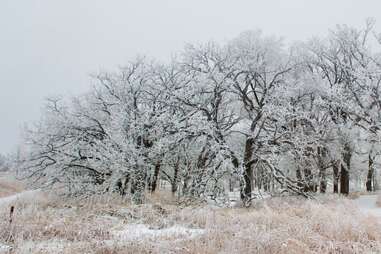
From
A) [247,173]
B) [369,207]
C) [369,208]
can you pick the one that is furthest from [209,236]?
[369,207]

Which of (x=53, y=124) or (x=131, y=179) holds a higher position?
(x=53, y=124)

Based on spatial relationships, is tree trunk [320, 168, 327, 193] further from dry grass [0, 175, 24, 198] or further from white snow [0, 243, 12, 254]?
dry grass [0, 175, 24, 198]

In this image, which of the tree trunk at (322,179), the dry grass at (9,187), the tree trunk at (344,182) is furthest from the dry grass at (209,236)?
the dry grass at (9,187)

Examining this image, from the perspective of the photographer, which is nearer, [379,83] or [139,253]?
[139,253]

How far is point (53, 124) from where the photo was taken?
18344mm

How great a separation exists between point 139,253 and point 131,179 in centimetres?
1137

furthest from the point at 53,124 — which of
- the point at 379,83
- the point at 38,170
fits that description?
the point at 379,83

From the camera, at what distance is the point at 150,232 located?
7.14 meters

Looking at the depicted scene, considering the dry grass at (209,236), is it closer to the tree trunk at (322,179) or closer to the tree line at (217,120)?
the tree line at (217,120)

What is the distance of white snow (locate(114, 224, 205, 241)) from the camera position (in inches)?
255

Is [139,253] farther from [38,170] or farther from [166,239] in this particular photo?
[38,170]

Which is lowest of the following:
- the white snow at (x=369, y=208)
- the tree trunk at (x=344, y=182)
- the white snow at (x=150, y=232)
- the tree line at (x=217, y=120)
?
the white snow at (x=369, y=208)

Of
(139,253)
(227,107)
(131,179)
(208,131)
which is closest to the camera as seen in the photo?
(139,253)

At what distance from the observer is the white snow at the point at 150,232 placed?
6484mm
